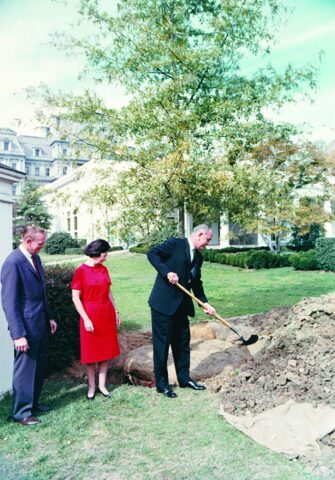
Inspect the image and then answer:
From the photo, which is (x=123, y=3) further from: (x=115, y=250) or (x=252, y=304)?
(x=115, y=250)

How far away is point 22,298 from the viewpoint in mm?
4262

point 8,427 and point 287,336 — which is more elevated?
point 287,336

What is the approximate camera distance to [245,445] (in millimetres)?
3684

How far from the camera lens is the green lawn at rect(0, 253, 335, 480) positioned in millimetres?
3293

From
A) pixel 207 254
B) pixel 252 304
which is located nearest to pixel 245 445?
pixel 252 304

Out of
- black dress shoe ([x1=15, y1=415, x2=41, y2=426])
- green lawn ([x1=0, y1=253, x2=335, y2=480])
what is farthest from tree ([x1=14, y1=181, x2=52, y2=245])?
black dress shoe ([x1=15, y1=415, x2=41, y2=426])

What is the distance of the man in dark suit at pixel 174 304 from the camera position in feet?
16.0

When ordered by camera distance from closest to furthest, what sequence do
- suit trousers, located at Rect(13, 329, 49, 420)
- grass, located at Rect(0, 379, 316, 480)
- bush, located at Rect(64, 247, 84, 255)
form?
grass, located at Rect(0, 379, 316, 480) → suit trousers, located at Rect(13, 329, 49, 420) → bush, located at Rect(64, 247, 84, 255)

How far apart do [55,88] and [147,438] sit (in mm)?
5473

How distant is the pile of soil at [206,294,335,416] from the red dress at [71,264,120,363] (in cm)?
125

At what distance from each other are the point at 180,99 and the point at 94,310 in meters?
4.16

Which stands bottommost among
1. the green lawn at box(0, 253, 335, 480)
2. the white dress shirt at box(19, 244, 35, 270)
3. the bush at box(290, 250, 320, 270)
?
the green lawn at box(0, 253, 335, 480)

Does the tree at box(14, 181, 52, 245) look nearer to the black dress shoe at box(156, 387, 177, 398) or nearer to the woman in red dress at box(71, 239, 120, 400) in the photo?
the woman in red dress at box(71, 239, 120, 400)

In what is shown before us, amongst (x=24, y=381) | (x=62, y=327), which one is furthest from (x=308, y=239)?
(x=24, y=381)
